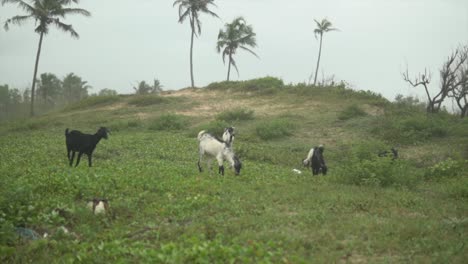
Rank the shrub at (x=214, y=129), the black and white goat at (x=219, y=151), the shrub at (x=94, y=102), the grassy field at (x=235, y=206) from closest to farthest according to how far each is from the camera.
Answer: the grassy field at (x=235, y=206)
the black and white goat at (x=219, y=151)
the shrub at (x=214, y=129)
the shrub at (x=94, y=102)

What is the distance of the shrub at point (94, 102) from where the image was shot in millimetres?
39125

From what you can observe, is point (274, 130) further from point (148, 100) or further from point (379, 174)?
point (148, 100)

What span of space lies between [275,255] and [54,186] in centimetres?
573

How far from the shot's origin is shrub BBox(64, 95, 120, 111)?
3912 cm

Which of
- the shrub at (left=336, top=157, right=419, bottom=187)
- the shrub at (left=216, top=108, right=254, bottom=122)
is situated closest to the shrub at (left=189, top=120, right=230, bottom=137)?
the shrub at (left=216, top=108, right=254, bottom=122)

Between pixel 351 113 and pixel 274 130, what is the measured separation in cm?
630

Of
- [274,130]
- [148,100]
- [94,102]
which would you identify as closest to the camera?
[274,130]

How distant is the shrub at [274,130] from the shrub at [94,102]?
59.7ft

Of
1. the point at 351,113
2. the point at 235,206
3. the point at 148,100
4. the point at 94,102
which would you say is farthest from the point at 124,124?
the point at 235,206

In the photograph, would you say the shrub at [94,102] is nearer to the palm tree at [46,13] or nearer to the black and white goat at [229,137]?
the palm tree at [46,13]

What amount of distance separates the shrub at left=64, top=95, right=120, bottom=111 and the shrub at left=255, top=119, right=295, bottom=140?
18.2m

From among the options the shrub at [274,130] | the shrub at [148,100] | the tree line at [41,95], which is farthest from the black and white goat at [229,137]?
the tree line at [41,95]

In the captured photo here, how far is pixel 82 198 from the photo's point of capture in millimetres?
9891

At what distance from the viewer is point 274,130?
24.7 m
